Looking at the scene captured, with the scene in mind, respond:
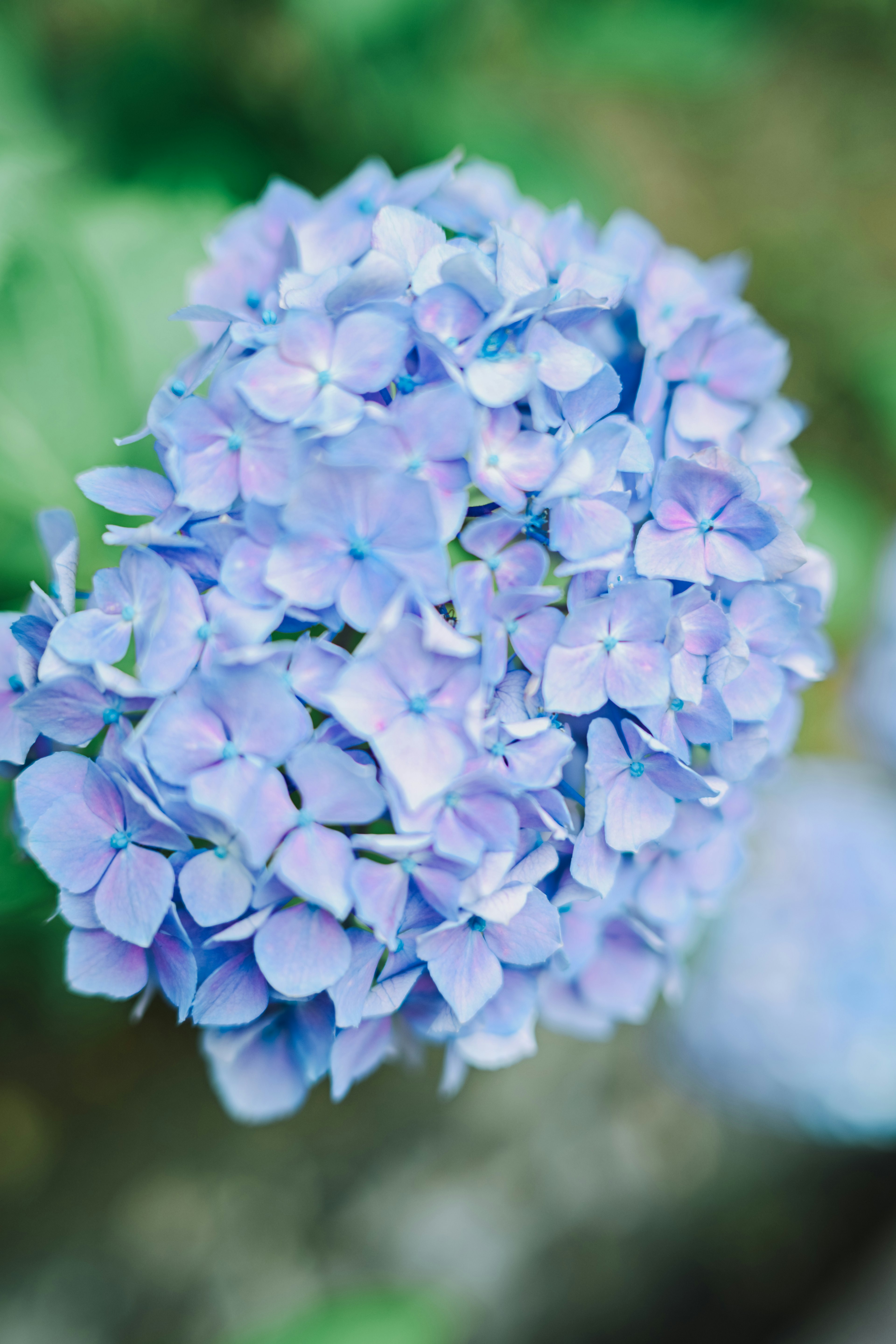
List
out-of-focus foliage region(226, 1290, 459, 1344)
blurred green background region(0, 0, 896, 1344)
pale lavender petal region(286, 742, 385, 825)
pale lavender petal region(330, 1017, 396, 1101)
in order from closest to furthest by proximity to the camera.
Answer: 1. pale lavender petal region(286, 742, 385, 825)
2. pale lavender petal region(330, 1017, 396, 1101)
3. blurred green background region(0, 0, 896, 1344)
4. out-of-focus foliage region(226, 1290, 459, 1344)

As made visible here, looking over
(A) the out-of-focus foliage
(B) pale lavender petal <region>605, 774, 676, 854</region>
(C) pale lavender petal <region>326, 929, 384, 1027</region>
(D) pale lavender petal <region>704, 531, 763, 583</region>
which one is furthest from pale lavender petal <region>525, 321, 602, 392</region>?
(A) the out-of-focus foliage

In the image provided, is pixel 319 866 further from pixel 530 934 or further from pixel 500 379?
pixel 500 379

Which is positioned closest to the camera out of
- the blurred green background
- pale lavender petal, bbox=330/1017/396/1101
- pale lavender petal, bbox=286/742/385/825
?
pale lavender petal, bbox=286/742/385/825

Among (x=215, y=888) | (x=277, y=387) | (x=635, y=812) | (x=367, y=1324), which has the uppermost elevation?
(x=277, y=387)

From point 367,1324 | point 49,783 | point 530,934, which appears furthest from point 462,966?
point 367,1324

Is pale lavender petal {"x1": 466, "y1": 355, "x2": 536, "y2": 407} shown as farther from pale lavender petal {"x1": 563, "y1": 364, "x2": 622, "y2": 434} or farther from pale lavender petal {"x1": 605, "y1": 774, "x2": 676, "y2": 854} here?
pale lavender petal {"x1": 605, "y1": 774, "x2": 676, "y2": 854}

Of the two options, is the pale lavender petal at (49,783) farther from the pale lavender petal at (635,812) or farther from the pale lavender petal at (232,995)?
the pale lavender petal at (635,812)

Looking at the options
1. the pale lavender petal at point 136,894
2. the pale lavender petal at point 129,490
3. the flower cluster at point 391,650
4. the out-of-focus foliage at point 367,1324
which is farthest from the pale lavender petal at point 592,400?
the out-of-focus foliage at point 367,1324
